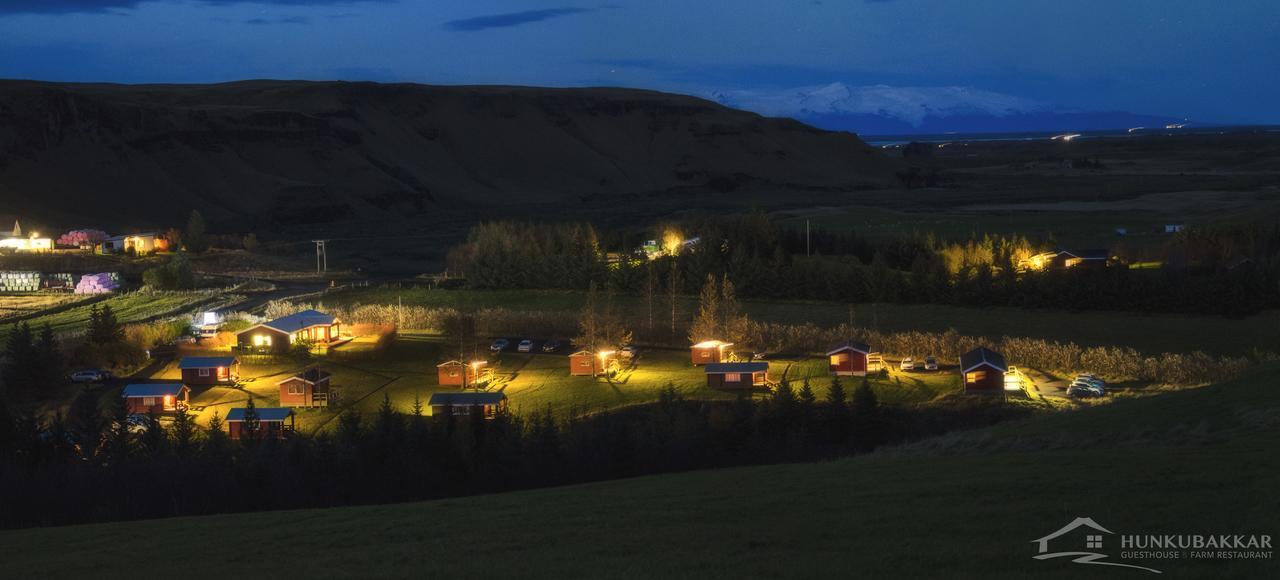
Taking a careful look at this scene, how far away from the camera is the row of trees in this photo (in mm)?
21328

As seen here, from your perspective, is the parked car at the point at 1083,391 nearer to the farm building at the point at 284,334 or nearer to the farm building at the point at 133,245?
the farm building at the point at 284,334

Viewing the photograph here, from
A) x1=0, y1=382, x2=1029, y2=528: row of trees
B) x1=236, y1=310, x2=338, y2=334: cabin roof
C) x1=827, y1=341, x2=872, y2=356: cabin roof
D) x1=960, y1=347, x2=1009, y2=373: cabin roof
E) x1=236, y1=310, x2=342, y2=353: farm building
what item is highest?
x1=236, y1=310, x2=338, y2=334: cabin roof

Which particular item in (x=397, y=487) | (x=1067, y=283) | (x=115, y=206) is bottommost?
(x=397, y=487)

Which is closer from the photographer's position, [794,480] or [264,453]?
[794,480]

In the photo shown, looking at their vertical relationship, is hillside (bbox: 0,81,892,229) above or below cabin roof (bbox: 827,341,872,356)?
above

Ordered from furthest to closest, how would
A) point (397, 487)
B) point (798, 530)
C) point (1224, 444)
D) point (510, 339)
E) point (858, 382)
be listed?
1. point (510, 339)
2. point (858, 382)
3. point (397, 487)
4. point (1224, 444)
5. point (798, 530)

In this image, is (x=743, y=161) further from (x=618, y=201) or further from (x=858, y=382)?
(x=858, y=382)

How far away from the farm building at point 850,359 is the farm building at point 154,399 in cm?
1904

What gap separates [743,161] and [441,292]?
98.5 metres

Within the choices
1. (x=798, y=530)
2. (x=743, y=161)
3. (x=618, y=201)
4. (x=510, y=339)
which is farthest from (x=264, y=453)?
(x=743, y=161)

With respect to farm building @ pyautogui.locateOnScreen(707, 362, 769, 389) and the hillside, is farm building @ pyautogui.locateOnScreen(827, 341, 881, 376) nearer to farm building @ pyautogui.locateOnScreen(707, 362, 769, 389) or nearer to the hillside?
farm building @ pyautogui.locateOnScreen(707, 362, 769, 389)

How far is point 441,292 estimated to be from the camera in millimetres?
58062

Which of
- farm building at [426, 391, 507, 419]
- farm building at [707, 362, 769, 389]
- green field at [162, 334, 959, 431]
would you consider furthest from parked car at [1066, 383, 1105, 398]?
farm building at [426, 391, 507, 419]

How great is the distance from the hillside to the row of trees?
263 feet
